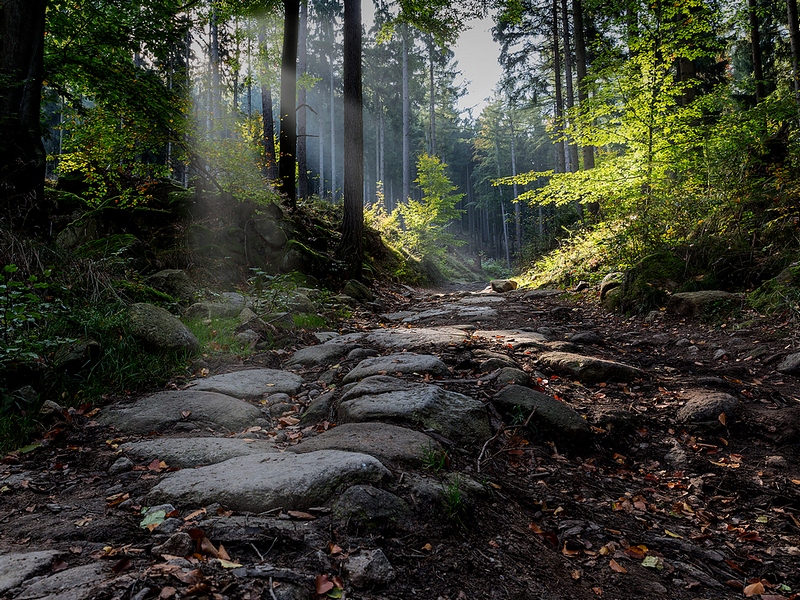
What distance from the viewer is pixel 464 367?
3.81 meters

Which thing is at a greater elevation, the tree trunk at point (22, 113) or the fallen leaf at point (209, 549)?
the tree trunk at point (22, 113)

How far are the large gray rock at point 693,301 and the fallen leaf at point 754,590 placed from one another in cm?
443

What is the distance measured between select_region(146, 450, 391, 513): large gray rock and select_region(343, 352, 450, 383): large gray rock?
1.54 m

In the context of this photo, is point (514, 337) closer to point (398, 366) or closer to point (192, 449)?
point (398, 366)

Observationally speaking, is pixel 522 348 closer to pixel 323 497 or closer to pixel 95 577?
pixel 323 497

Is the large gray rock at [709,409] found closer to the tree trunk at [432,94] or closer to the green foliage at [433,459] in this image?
the green foliage at [433,459]

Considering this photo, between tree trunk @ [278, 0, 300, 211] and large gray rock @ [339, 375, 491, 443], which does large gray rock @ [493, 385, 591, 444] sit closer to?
large gray rock @ [339, 375, 491, 443]

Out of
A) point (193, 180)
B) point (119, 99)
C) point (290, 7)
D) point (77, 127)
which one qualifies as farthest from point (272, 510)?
point (290, 7)

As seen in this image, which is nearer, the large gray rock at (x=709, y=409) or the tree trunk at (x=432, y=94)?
the large gray rock at (x=709, y=409)

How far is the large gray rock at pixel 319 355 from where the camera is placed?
4.41 metres

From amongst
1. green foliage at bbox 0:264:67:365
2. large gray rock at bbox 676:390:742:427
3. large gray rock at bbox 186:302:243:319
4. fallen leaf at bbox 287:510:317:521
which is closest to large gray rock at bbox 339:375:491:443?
fallen leaf at bbox 287:510:317:521

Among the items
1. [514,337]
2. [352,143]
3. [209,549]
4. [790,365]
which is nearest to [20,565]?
[209,549]

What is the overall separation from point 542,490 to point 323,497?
1225 mm

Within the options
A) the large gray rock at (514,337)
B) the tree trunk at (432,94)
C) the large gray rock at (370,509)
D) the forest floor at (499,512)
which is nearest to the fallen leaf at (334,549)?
the forest floor at (499,512)
